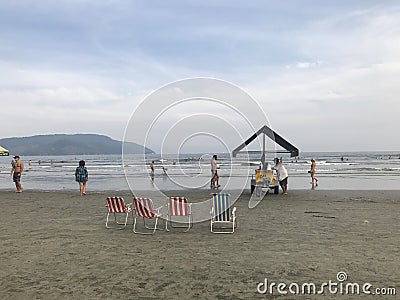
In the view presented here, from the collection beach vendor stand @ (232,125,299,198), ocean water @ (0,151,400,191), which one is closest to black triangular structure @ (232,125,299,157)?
beach vendor stand @ (232,125,299,198)

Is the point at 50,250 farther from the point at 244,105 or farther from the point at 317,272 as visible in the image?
the point at 244,105

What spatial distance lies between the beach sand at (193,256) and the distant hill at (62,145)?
159 m

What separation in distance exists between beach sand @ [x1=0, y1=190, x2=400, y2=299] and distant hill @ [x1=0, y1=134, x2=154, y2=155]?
15892 cm

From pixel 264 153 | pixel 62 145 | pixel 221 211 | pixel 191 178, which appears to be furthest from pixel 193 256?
pixel 62 145

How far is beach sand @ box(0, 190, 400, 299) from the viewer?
524cm

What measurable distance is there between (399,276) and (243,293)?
7.47 ft

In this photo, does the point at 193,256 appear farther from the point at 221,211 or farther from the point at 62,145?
the point at 62,145

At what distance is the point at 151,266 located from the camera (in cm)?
620

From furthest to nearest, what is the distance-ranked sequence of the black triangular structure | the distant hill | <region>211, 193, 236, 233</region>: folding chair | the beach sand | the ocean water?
the distant hill
the ocean water
the black triangular structure
<region>211, 193, 236, 233</region>: folding chair
the beach sand

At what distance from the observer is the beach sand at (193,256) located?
Answer: 5238 mm

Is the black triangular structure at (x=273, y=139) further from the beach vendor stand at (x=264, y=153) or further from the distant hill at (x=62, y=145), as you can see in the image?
the distant hill at (x=62, y=145)

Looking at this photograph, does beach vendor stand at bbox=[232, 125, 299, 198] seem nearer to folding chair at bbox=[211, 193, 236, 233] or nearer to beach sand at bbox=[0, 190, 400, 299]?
beach sand at bbox=[0, 190, 400, 299]

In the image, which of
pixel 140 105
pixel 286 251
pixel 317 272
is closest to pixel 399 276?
pixel 317 272

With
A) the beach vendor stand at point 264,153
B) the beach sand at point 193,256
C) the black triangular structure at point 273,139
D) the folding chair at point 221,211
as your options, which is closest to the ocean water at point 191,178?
the black triangular structure at point 273,139
